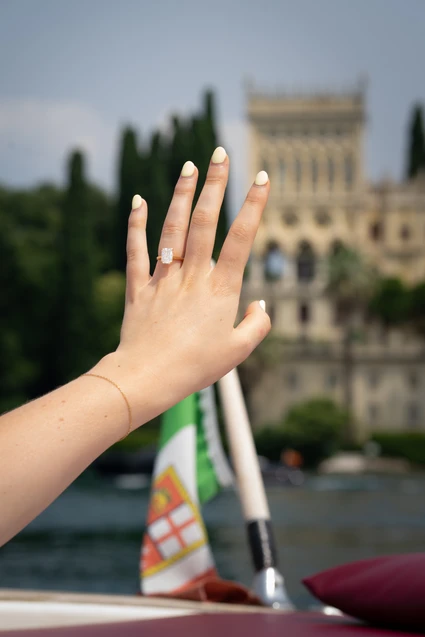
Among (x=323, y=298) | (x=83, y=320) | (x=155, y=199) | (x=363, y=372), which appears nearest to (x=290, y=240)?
(x=323, y=298)

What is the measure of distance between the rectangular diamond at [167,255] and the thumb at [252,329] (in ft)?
0.42

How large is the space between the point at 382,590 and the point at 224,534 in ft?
91.6

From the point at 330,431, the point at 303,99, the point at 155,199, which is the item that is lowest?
the point at 330,431

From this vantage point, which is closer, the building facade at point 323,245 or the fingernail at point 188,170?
the fingernail at point 188,170

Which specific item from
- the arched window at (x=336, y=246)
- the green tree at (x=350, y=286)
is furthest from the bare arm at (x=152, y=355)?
the arched window at (x=336, y=246)

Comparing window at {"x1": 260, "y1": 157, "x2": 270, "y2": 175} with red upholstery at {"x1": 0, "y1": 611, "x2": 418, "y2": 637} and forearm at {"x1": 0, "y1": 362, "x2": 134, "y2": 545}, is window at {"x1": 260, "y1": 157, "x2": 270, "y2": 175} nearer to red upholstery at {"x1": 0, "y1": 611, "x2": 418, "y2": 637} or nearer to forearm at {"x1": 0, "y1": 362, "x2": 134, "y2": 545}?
red upholstery at {"x1": 0, "y1": 611, "x2": 418, "y2": 637}

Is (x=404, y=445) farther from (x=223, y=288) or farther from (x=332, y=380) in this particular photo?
(x=223, y=288)

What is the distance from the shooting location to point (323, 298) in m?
63.5

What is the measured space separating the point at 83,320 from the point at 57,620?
47.2 meters

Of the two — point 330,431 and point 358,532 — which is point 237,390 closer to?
point 358,532

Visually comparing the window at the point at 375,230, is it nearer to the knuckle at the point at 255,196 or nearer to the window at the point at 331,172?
the window at the point at 331,172

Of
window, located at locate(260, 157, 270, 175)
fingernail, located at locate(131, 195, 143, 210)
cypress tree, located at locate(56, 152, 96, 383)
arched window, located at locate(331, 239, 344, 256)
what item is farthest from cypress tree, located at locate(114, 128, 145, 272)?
fingernail, located at locate(131, 195, 143, 210)

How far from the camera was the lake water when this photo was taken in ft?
70.1

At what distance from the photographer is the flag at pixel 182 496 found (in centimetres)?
507
